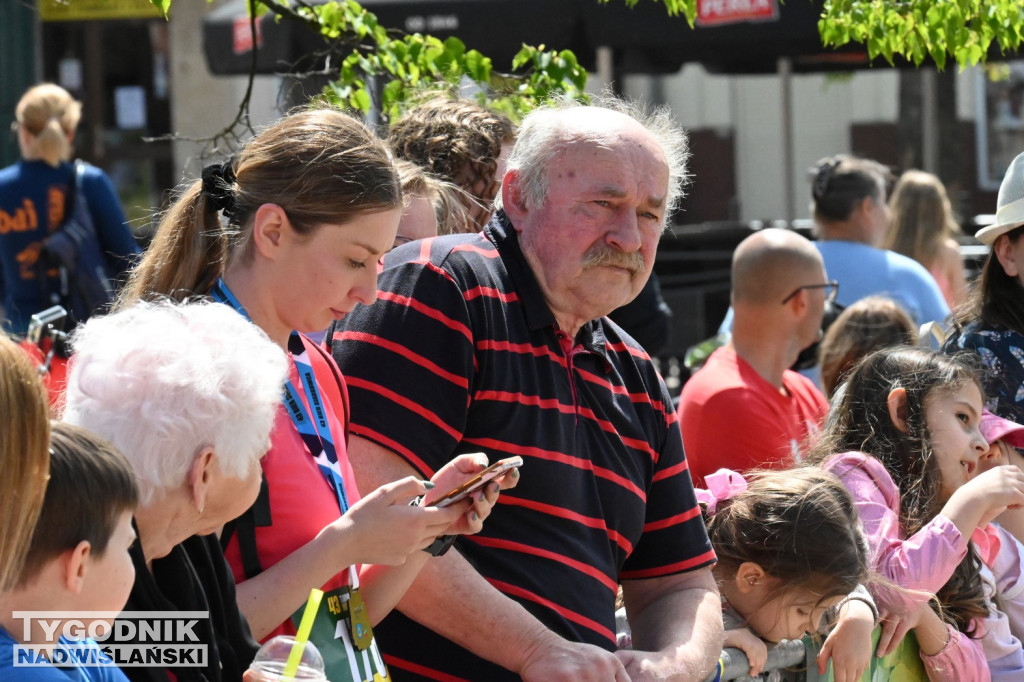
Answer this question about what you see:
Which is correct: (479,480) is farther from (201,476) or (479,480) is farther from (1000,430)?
(1000,430)

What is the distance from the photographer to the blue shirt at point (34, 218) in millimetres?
6605

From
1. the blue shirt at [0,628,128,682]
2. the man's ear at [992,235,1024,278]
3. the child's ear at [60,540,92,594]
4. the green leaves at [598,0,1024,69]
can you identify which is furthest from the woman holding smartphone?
the man's ear at [992,235,1024,278]

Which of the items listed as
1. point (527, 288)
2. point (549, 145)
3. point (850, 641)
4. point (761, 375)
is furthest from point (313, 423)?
point (761, 375)

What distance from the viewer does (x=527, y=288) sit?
115 inches

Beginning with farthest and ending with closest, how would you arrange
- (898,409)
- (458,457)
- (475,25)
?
(475,25)
(898,409)
(458,457)

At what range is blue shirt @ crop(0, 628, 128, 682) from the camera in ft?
5.83

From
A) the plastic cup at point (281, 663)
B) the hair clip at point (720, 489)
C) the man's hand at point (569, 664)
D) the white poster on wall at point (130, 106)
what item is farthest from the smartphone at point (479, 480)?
the white poster on wall at point (130, 106)

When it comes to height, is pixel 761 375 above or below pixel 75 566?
below

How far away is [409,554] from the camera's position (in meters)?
2.50

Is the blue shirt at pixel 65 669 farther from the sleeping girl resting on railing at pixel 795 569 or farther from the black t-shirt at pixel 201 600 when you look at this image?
the sleeping girl resting on railing at pixel 795 569

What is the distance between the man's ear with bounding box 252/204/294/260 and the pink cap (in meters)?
2.27

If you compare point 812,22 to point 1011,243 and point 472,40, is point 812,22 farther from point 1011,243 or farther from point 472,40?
point 1011,243

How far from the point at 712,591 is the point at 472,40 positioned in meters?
6.58

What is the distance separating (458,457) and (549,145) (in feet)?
2.79
